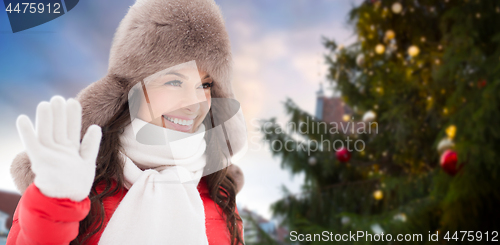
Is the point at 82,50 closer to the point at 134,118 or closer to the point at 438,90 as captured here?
the point at 134,118

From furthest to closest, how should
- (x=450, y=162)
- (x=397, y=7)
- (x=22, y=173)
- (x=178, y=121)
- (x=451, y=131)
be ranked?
1. (x=397, y=7)
2. (x=451, y=131)
3. (x=450, y=162)
4. (x=178, y=121)
5. (x=22, y=173)

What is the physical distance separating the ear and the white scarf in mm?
222

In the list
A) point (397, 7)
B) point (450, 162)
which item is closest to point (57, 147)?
point (450, 162)

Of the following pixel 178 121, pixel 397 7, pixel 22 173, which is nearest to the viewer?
pixel 22 173

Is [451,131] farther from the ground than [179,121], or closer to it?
farther from the ground

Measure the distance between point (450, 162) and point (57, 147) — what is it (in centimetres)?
180

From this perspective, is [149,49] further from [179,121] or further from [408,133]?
[408,133]

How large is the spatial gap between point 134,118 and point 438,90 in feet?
6.64

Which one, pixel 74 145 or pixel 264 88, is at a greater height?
pixel 264 88

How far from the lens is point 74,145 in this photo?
0.55 meters

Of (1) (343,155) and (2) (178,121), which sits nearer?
(2) (178,121)

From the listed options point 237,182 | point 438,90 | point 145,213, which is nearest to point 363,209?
point 438,90

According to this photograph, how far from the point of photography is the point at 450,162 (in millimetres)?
1623

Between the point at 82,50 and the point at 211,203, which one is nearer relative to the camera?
the point at 211,203
